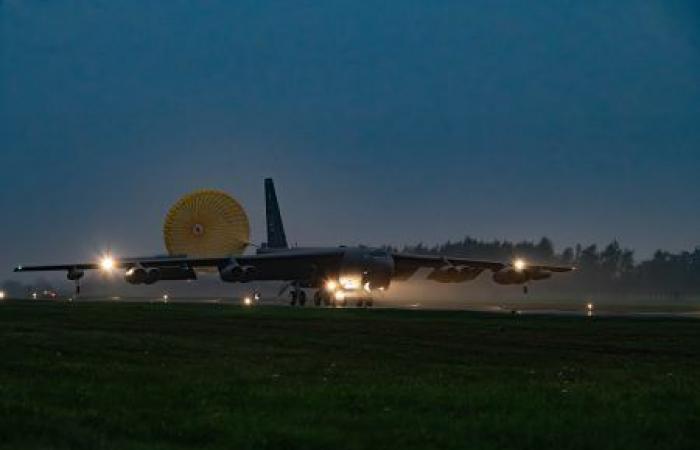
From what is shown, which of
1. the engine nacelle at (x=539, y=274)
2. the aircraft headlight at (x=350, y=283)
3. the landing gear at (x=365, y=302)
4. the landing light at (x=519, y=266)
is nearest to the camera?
the landing gear at (x=365, y=302)

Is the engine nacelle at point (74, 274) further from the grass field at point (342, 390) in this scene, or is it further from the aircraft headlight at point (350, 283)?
the grass field at point (342, 390)

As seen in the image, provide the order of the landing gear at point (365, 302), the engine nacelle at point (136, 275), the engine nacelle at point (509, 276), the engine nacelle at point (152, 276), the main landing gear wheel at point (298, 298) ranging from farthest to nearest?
1. the main landing gear wheel at point (298, 298)
2. the engine nacelle at point (509, 276)
3. the engine nacelle at point (152, 276)
4. the engine nacelle at point (136, 275)
5. the landing gear at point (365, 302)

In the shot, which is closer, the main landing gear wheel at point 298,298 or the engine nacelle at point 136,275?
the engine nacelle at point 136,275

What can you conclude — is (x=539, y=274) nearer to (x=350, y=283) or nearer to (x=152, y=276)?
Result: (x=350, y=283)

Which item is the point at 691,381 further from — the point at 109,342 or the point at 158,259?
the point at 158,259

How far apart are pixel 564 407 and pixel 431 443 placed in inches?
154

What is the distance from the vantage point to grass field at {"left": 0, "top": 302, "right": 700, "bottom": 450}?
13781mm

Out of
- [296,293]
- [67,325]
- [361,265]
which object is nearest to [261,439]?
[67,325]

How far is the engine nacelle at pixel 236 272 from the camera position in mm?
74812

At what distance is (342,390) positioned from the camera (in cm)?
1794

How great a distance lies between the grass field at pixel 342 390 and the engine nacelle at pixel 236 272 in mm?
38844

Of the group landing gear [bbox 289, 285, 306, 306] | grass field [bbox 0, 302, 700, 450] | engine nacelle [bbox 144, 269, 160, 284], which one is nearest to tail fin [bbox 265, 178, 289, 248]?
landing gear [bbox 289, 285, 306, 306]

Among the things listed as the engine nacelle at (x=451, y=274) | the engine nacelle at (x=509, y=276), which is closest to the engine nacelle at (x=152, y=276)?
the engine nacelle at (x=451, y=274)

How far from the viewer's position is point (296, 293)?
260 feet
